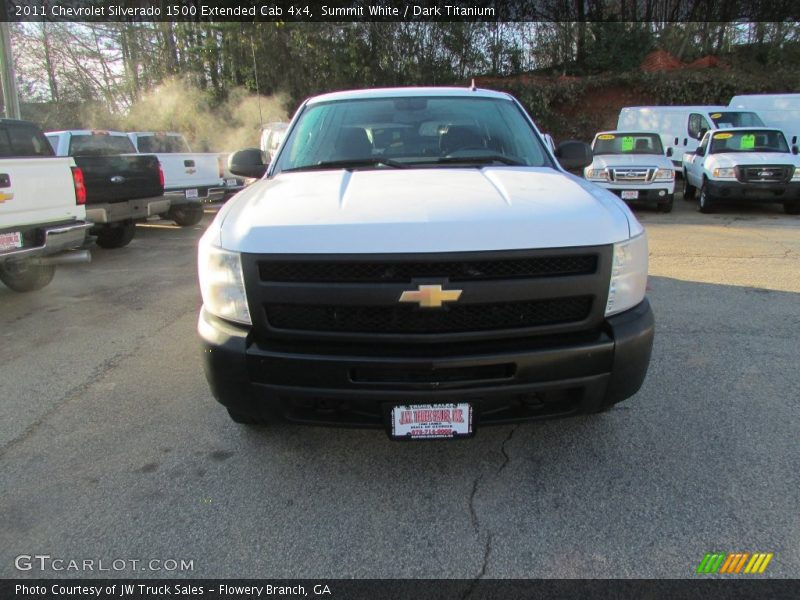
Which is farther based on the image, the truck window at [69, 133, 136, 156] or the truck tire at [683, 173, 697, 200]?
the truck tire at [683, 173, 697, 200]

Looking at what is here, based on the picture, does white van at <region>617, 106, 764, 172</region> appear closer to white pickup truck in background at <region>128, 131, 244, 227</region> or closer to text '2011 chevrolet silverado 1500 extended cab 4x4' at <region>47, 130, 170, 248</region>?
white pickup truck in background at <region>128, 131, 244, 227</region>

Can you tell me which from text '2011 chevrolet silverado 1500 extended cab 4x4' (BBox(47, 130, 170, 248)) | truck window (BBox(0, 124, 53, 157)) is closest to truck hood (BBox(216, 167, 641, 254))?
truck window (BBox(0, 124, 53, 157))

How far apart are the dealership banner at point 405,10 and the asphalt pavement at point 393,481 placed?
21.5m

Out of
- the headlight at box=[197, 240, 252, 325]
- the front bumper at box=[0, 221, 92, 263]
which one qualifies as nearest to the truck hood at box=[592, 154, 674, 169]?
the front bumper at box=[0, 221, 92, 263]

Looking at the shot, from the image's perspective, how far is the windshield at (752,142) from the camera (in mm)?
11781

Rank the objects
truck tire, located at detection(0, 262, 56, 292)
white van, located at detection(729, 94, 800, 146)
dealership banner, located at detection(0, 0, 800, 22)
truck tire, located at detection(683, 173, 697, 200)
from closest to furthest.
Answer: truck tire, located at detection(0, 262, 56, 292) → truck tire, located at detection(683, 173, 697, 200) → white van, located at detection(729, 94, 800, 146) → dealership banner, located at detection(0, 0, 800, 22)

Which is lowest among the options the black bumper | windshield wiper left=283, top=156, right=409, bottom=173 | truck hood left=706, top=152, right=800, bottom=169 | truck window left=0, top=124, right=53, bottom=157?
the black bumper

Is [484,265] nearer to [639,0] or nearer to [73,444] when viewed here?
[73,444]

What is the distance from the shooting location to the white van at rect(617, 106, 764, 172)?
50.8ft

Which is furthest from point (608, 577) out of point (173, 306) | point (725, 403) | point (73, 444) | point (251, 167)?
point (173, 306)

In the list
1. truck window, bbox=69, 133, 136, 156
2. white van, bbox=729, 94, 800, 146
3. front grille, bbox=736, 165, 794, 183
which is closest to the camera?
truck window, bbox=69, 133, 136, 156

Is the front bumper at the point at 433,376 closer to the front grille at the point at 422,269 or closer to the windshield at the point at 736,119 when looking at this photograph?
the front grille at the point at 422,269

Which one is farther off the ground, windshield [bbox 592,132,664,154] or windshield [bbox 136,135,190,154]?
windshield [bbox 136,135,190,154]
